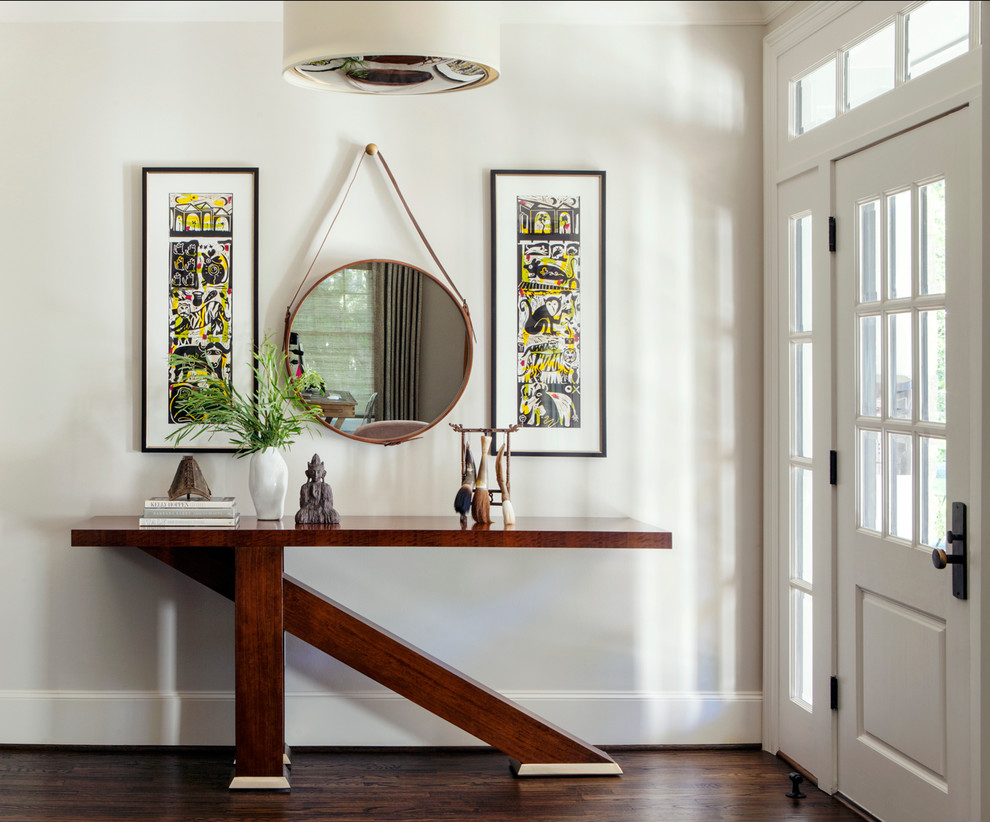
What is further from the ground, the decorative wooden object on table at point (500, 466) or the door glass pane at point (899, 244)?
the door glass pane at point (899, 244)

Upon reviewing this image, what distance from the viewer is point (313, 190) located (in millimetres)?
3125

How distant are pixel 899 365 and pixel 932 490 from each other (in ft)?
1.18

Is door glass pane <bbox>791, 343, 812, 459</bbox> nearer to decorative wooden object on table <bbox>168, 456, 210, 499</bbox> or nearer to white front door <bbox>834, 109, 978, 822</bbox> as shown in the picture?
white front door <bbox>834, 109, 978, 822</bbox>

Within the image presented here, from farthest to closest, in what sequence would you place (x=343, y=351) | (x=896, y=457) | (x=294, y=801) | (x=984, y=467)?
(x=343, y=351), (x=294, y=801), (x=896, y=457), (x=984, y=467)

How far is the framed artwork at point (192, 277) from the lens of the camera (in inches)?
122

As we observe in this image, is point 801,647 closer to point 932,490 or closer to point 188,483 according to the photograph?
point 932,490

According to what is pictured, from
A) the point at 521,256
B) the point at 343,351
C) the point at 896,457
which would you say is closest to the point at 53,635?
the point at 343,351

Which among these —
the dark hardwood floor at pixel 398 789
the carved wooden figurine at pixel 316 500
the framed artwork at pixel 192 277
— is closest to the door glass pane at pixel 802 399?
the dark hardwood floor at pixel 398 789

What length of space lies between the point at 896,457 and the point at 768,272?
3.09ft

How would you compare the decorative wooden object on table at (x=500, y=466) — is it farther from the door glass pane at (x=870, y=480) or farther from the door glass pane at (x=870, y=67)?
the door glass pane at (x=870, y=67)

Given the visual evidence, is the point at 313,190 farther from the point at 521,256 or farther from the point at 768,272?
the point at 768,272

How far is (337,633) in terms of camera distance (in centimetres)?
281

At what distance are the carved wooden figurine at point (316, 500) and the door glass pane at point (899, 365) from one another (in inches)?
67.7

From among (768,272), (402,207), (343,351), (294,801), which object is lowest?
(294,801)
